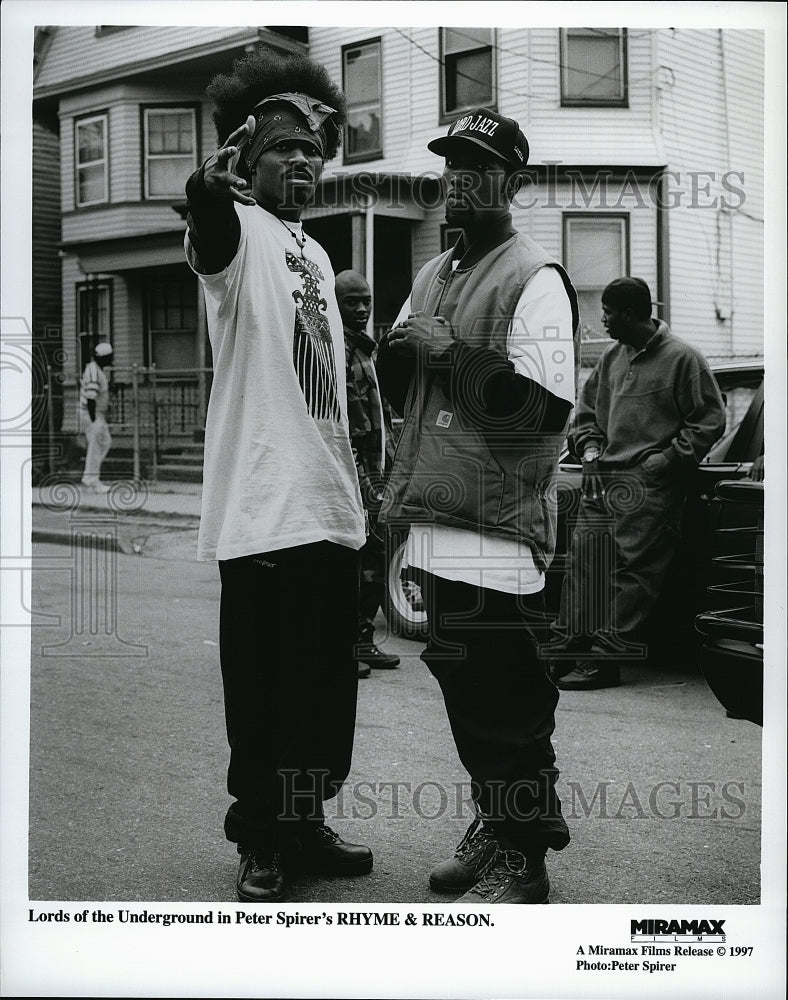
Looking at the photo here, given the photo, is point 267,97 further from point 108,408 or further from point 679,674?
point 679,674

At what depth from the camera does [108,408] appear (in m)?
3.62

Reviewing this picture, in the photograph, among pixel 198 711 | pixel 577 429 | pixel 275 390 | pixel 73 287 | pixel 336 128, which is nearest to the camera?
pixel 275 390

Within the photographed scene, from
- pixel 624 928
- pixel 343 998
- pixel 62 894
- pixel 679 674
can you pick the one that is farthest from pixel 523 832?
pixel 679 674

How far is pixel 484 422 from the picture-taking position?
2867 mm

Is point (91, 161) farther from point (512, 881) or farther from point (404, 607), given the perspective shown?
point (512, 881)

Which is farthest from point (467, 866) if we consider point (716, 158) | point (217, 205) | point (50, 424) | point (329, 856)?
point (716, 158)

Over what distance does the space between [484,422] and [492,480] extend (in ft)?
0.47

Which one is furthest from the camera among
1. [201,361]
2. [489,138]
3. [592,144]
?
[201,361]

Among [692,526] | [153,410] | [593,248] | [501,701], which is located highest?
[593,248]

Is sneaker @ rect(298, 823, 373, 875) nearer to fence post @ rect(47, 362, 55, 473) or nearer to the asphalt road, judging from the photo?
the asphalt road

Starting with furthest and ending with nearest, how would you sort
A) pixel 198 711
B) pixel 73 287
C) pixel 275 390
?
pixel 198 711 → pixel 73 287 → pixel 275 390

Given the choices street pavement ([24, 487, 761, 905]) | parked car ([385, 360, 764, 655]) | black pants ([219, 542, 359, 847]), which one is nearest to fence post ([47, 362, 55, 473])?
street pavement ([24, 487, 761, 905])

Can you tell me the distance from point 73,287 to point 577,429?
228 centimetres

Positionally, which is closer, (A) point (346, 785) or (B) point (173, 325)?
(A) point (346, 785)
